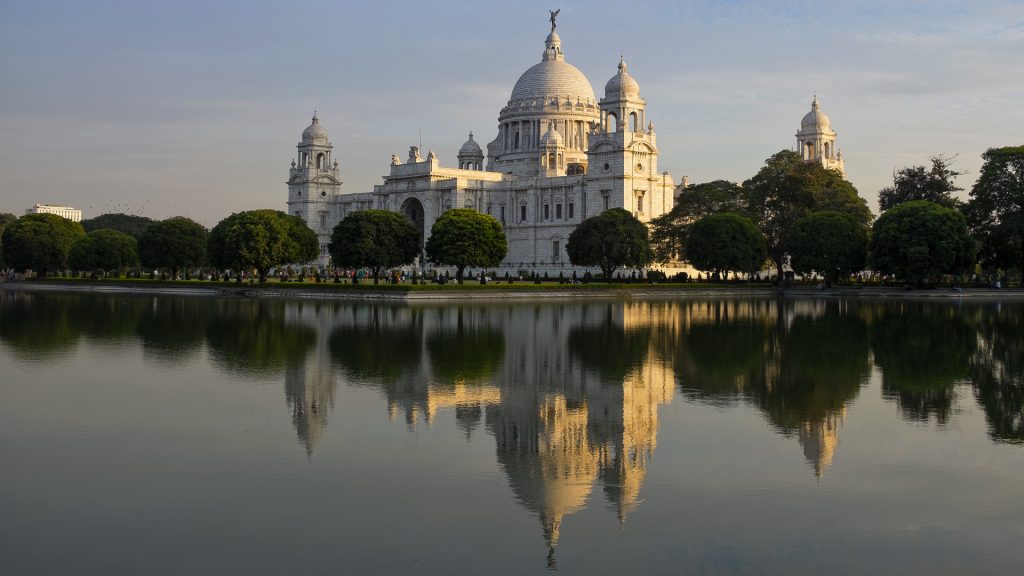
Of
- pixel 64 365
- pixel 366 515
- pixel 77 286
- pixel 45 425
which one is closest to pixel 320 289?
pixel 77 286

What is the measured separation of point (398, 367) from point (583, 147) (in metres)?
94.8

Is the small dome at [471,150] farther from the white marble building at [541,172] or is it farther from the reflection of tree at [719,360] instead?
the reflection of tree at [719,360]

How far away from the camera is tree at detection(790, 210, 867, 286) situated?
252 ft

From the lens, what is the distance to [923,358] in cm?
2731

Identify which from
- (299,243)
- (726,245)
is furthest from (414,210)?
(726,245)

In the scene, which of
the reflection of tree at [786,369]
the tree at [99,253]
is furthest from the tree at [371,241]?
the reflection of tree at [786,369]

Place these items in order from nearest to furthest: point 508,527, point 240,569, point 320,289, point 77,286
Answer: point 240,569 → point 508,527 → point 320,289 → point 77,286

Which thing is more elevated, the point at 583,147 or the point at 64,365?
the point at 583,147

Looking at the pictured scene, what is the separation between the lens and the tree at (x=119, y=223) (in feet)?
471

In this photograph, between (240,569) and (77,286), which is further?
(77,286)

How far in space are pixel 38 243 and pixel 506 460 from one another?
280 feet

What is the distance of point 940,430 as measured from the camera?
16500 mm

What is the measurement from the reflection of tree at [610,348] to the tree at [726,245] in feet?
135

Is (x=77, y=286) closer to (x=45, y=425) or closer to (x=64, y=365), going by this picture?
(x=64, y=365)
